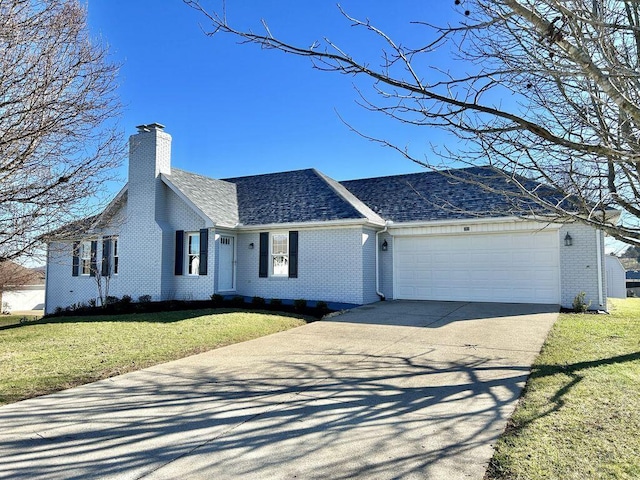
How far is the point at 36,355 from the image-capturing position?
767 cm

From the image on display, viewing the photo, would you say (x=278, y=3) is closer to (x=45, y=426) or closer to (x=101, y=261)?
(x=45, y=426)

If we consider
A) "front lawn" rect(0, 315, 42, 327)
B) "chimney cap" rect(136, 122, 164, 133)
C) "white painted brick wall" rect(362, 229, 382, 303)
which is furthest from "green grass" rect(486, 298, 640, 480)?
"chimney cap" rect(136, 122, 164, 133)

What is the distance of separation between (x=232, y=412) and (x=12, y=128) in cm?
558

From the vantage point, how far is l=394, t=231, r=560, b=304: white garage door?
13469 millimetres

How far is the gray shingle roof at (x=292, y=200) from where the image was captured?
605 inches

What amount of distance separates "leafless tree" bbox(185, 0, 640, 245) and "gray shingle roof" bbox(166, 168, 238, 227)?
12.0 metres

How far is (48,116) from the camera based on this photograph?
7.01m

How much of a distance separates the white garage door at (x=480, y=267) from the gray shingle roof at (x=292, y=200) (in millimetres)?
2290

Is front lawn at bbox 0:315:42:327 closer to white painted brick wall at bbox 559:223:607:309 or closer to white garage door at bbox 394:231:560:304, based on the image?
white garage door at bbox 394:231:560:304

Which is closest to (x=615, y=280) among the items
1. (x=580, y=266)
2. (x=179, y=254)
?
(x=580, y=266)

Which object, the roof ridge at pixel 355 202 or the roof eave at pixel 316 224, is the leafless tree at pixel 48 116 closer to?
the roof eave at pixel 316 224

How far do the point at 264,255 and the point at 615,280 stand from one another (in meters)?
17.2

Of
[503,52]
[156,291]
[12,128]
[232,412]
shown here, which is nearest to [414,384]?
[232,412]

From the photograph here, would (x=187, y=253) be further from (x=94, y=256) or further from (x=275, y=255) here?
(x=94, y=256)
